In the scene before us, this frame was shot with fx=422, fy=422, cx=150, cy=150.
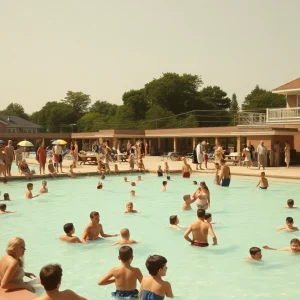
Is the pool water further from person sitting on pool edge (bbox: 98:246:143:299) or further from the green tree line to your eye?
the green tree line

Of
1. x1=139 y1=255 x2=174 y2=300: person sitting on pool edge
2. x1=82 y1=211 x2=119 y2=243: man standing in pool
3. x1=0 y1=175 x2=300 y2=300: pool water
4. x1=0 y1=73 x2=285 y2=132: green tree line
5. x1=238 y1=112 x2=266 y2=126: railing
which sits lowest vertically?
x1=0 y1=175 x2=300 y2=300: pool water

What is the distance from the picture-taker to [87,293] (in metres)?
6.73

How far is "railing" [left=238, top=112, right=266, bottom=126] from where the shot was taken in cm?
3071

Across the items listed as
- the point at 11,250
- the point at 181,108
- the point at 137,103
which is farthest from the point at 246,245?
the point at 137,103

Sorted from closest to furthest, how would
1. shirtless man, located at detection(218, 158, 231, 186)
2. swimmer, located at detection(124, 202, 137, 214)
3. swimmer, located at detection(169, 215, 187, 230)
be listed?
1. swimmer, located at detection(169, 215, 187, 230)
2. swimmer, located at detection(124, 202, 137, 214)
3. shirtless man, located at detection(218, 158, 231, 186)

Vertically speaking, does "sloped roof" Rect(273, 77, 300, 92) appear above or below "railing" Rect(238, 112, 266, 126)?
above

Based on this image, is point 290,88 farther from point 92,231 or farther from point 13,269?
point 13,269

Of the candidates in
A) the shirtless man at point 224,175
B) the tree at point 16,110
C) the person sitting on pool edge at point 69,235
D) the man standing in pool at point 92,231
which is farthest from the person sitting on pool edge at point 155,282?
the tree at point 16,110

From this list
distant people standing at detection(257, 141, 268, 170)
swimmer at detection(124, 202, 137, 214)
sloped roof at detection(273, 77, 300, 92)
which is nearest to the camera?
swimmer at detection(124, 202, 137, 214)

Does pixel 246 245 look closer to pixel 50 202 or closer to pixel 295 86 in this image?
pixel 50 202

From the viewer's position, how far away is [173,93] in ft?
252

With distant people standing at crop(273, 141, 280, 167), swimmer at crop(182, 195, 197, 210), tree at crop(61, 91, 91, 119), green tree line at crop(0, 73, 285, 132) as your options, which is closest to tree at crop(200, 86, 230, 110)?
green tree line at crop(0, 73, 285, 132)

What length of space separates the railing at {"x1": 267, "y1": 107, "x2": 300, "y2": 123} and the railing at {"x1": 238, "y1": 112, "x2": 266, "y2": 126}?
635 mm

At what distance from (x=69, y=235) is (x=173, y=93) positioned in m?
69.0
